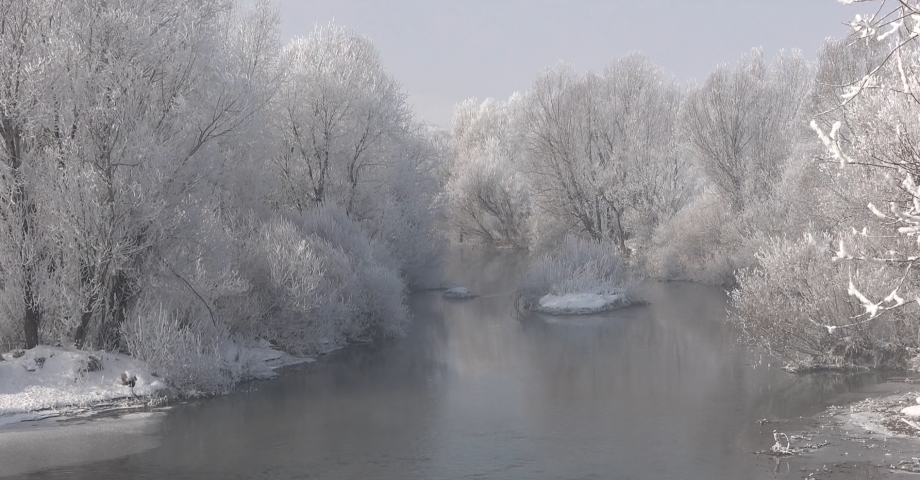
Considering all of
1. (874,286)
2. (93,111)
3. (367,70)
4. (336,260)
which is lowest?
(874,286)

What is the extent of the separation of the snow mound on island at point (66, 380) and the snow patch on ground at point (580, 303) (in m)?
12.5

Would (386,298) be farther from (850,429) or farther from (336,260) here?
(850,429)

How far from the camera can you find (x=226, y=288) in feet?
50.4

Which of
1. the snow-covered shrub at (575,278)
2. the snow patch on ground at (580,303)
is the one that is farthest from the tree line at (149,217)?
the snow-covered shrub at (575,278)

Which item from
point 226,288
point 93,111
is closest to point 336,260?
point 226,288

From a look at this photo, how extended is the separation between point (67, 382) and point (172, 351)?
1599 millimetres

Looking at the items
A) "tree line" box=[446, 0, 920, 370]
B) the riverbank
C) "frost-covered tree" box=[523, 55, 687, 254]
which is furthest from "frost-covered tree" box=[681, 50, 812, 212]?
the riverbank

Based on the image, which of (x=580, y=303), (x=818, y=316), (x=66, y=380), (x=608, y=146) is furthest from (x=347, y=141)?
(x=818, y=316)

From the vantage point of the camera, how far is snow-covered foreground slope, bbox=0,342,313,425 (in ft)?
41.2

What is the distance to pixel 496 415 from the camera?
1255 centimetres

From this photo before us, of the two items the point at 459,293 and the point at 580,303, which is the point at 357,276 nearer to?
the point at 580,303

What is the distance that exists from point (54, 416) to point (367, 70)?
665 inches

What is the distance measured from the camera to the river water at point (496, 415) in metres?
10.0

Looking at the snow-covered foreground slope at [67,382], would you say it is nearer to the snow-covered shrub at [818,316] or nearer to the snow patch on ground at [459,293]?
the snow-covered shrub at [818,316]
